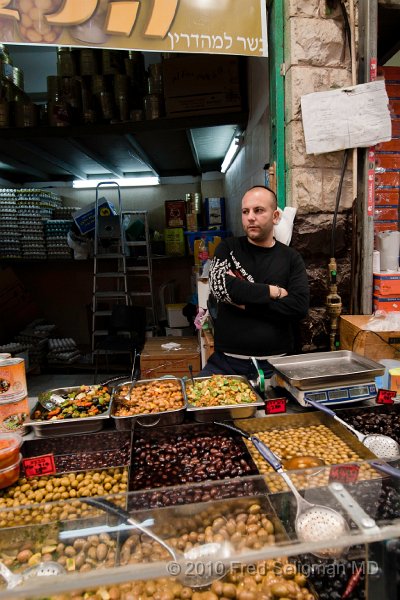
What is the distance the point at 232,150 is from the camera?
5.39 m

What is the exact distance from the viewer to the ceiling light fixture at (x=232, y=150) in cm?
480

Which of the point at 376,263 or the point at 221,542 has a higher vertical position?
the point at 376,263

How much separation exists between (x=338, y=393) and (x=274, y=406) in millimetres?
282

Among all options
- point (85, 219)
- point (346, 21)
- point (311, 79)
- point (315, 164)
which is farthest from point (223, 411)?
point (85, 219)

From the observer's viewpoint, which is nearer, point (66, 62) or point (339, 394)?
point (339, 394)

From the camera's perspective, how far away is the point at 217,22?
2.02 meters

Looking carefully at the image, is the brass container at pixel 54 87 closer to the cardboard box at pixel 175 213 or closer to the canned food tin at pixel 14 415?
the cardboard box at pixel 175 213

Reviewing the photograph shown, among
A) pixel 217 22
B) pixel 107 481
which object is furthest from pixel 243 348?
pixel 217 22

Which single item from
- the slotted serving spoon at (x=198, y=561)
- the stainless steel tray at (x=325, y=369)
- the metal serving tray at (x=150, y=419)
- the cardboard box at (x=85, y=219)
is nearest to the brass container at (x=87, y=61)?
Result: the cardboard box at (x=85, y=219)

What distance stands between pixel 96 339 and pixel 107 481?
17.1ft

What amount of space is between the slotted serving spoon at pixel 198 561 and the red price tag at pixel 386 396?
1036 millimetres

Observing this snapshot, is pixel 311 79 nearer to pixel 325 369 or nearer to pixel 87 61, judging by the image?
pixel 325 369

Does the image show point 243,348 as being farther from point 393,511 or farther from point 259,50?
point 259,50

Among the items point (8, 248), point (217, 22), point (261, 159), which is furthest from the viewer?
point (8, 248)
